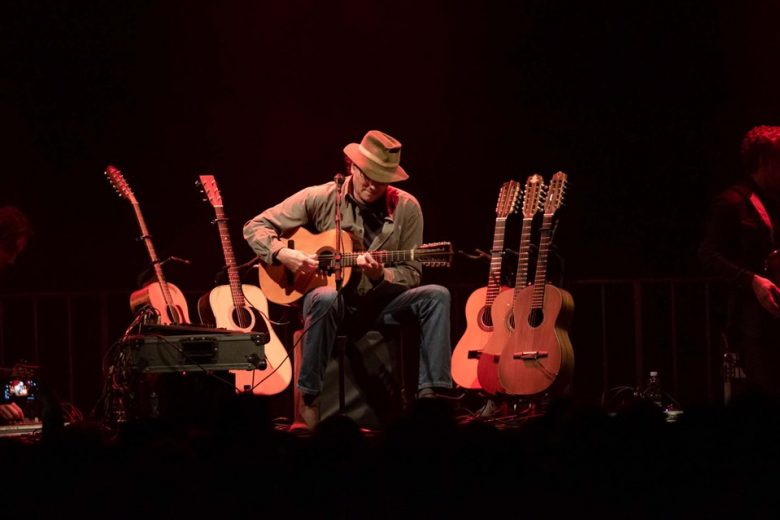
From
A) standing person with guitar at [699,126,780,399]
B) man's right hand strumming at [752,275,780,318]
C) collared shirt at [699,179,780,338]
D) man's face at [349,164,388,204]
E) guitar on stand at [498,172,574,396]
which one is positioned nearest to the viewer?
man's right hand strumming at [752,275,780,318]

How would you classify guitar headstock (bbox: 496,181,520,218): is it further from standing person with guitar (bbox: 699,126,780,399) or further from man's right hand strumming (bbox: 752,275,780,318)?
man's right hand strumming (bbox: 752,275,780,318)

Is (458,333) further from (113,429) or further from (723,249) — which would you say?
(113,429)

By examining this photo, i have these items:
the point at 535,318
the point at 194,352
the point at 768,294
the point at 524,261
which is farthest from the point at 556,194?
the point at 194,352

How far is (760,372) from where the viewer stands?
5.55 m

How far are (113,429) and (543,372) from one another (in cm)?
236

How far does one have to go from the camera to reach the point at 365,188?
6.24 metres

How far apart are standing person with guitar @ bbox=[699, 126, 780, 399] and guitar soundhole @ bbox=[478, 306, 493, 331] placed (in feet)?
4.37

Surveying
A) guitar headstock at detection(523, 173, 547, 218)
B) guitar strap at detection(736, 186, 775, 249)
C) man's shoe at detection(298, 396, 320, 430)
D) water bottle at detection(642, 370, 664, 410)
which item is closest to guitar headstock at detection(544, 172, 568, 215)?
guitar headstock at detection(523, 173, 547, 218)

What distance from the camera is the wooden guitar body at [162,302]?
6488 millimetres

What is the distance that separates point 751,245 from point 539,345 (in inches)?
50.3

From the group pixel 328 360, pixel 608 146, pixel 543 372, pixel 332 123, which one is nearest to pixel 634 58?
pixel 608 146

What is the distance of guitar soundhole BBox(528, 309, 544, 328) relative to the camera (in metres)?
6.26

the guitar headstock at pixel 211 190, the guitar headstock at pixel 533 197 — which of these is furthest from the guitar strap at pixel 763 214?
the guitar headstock at pixel 211 190

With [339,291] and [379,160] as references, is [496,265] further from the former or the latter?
[339,291]
